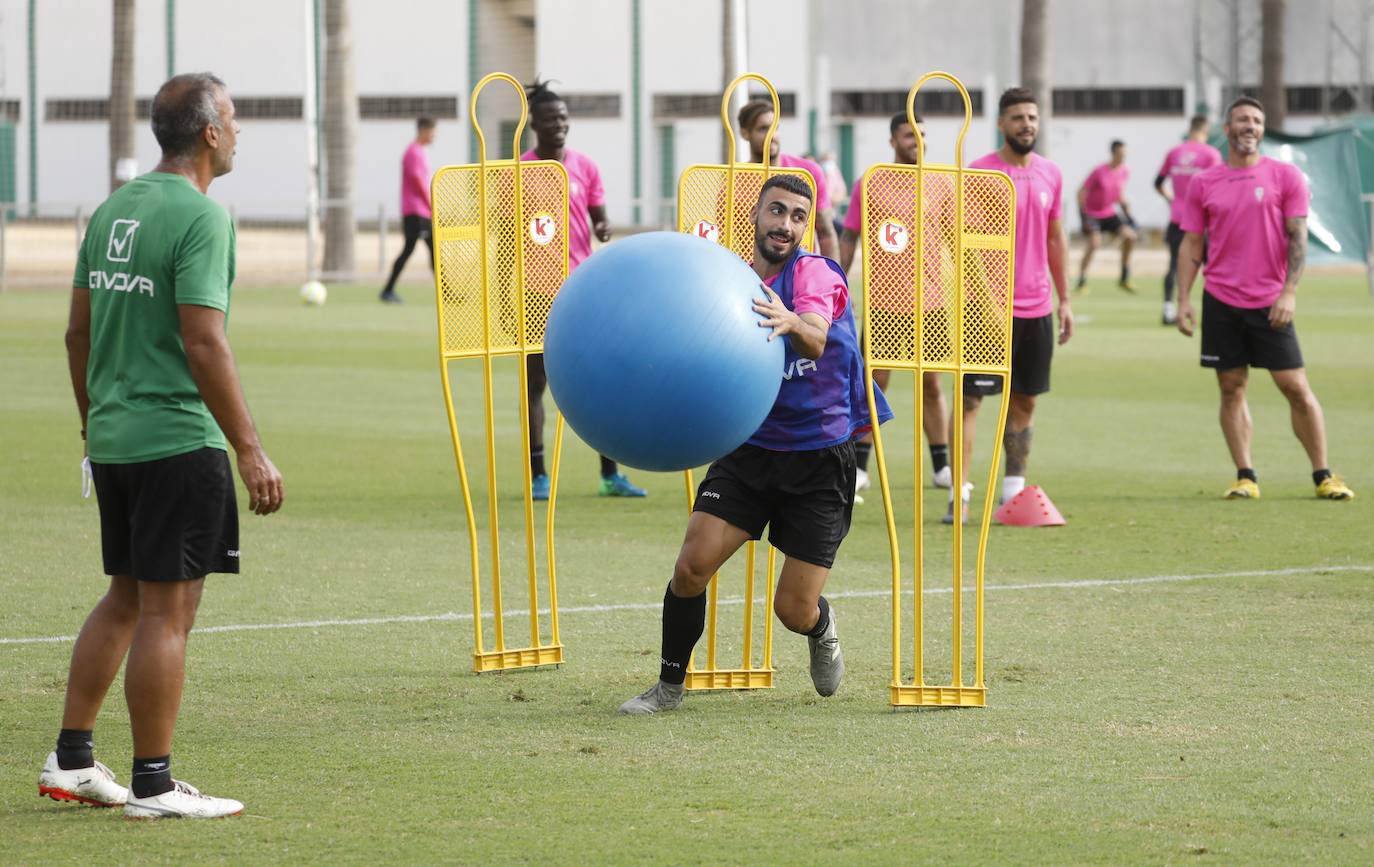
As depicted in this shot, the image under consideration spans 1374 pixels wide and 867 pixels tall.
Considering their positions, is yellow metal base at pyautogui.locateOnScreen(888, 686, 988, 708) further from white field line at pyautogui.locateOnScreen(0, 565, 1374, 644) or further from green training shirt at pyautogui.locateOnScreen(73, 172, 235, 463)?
green training shirt at pyautogui.locateOnScreen(73, 172, 235, 463)

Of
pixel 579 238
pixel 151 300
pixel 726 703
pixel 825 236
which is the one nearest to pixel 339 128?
pixel 579 238

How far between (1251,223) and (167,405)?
7708mm

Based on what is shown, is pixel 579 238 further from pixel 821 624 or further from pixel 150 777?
pixel 150 777

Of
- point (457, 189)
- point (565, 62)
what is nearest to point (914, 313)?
point (457, 189)

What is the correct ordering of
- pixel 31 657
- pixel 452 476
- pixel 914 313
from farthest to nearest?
1. pixel 452 476
2. pixel 31 657
3. pixel 914 313

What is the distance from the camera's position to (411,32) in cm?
5294

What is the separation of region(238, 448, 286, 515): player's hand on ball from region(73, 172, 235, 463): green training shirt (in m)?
0.16

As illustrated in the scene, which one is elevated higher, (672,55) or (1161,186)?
(672,55)

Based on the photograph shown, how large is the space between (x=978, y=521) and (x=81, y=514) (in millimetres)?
4932

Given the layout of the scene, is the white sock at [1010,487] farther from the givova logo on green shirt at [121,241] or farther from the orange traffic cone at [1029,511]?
the givova logo on green shirt at [121,241]

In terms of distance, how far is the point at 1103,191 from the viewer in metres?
30.4

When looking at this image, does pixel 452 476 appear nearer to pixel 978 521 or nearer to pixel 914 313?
pixel 978 521

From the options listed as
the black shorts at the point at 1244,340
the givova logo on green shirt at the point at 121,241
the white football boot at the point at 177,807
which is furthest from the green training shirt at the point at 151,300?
the black shorts at the point at 1244,340

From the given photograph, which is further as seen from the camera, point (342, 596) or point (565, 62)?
point (565, 62)
